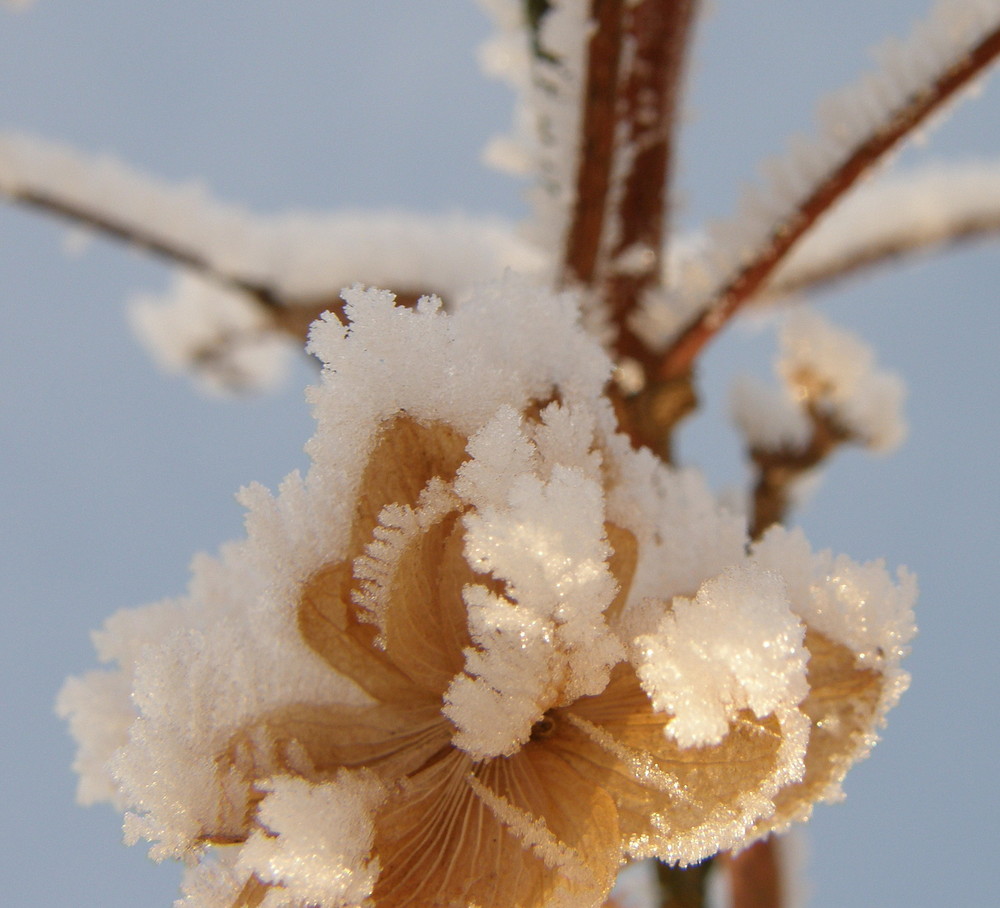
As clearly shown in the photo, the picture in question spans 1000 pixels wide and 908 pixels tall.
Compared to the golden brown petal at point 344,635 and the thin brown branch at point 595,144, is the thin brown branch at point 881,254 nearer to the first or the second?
the thin brown branch at point 595,144

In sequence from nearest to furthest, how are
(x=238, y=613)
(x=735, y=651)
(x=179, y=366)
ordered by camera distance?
(x=735, y=651), (x=238, y=613), (x=179, y=366)

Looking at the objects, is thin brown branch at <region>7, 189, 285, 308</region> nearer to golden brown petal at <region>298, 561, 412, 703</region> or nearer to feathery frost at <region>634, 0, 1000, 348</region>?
feathery frost at <region>634, 0, 1000, 348</region>

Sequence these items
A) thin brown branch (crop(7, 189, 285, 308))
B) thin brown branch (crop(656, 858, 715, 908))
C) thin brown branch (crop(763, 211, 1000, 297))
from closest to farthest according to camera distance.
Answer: thin brown branch (crop(656, 858, 715, 908)) → thin brown branch (crop(7, 189, 285, 308)) → thin brown branch (crop(763, 211, 1000, 297))

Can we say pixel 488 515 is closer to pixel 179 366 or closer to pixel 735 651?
pixel 735 651

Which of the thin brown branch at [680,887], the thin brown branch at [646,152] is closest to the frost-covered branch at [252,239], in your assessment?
the thin brown branch at [646,152]

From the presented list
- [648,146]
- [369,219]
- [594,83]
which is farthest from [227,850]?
[369,219]

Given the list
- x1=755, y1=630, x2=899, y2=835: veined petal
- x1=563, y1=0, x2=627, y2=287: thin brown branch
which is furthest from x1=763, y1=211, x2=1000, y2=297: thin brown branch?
x1=755, y1=630, x2=899, y2=835: veined petal
